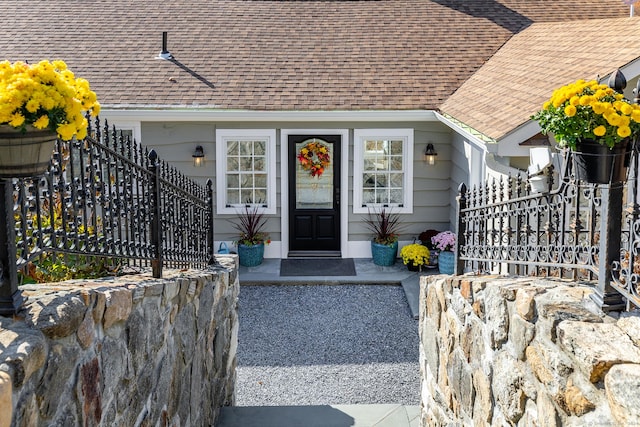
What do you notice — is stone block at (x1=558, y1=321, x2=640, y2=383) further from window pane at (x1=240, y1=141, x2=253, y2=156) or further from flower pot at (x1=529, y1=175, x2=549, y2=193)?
window pane at (x1=240, y1=141, x2=253, y2=156)

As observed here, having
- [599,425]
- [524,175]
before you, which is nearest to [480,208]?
[599,425]

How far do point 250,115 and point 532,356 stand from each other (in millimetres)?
9223

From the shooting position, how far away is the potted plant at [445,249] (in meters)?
11.7

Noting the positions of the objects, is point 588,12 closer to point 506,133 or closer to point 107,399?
point 506,133

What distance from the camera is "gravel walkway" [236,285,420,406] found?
25.9 ft

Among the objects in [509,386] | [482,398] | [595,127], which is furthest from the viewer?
[482,398]

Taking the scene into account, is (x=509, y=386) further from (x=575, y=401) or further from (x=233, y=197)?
(x=233, y=197)

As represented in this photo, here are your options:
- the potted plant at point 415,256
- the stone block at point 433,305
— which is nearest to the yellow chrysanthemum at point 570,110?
the stone block at point 433,305

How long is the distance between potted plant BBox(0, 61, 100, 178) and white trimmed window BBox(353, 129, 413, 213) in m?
9.78

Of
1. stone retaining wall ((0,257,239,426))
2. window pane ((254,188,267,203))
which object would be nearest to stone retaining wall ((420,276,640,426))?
stone retaining wall ((0,257,239,426))

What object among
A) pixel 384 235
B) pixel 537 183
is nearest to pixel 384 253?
pixel 384 235

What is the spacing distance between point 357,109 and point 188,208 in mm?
6337

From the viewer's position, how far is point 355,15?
14.8 metres

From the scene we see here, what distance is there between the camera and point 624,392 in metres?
2.58
